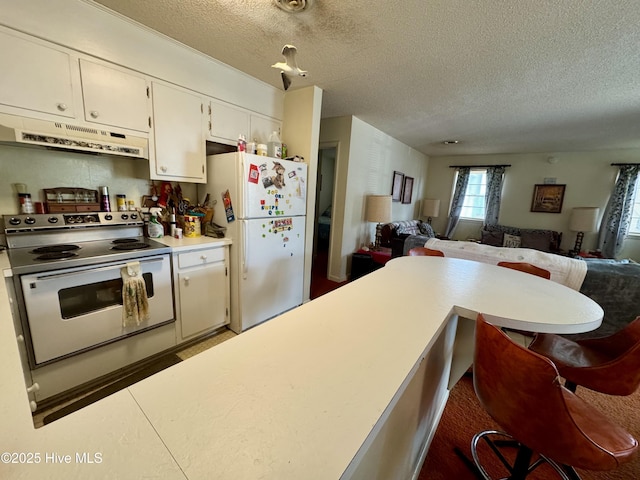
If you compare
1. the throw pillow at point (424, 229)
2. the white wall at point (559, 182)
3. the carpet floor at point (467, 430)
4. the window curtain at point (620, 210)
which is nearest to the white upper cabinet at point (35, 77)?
the carpet floor at point (467, 430)

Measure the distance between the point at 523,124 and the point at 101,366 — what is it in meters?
5.17

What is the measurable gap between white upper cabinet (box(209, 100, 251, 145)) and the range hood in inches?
23.9

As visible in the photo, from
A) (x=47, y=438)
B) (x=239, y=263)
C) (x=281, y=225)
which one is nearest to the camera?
(x=47, y=438)

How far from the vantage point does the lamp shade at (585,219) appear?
4469mm

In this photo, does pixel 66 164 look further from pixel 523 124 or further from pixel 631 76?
pixel 523 124

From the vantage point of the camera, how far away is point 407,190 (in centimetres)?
549

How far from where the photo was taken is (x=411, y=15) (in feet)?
5.15

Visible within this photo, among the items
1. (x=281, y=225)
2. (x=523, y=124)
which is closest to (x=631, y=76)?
(x=523, y=124)

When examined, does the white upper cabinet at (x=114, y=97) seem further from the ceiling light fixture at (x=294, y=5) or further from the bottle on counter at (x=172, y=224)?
the ceiling light fixture at (x=294, y=5)

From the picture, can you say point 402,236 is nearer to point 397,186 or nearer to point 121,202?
point 397,186

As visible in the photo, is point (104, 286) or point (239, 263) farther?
point (239, 263)

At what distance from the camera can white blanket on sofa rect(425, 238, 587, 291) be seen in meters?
2.24

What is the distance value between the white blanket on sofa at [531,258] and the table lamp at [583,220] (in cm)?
307

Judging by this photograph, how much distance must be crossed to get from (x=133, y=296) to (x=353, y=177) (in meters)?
2.97
